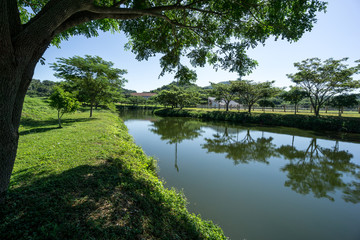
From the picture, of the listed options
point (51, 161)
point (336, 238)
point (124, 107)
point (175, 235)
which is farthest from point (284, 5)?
point (124, 107)

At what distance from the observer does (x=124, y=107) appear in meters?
49.8

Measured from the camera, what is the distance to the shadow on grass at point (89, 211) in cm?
203

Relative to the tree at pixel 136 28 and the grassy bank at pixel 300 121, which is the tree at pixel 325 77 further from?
the tree at pixel 136 28

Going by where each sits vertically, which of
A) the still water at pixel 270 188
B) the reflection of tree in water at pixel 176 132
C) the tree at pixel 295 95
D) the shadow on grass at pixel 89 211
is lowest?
the still water at pixel 270 188

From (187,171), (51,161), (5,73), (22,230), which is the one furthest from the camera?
(187,171)

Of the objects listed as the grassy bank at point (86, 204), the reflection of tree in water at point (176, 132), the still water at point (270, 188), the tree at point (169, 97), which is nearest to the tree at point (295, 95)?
the still water at point (270, 188)

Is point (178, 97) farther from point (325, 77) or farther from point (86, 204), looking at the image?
point (86, 204)

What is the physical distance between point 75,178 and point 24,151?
3.10m

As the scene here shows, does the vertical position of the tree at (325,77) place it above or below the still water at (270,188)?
above

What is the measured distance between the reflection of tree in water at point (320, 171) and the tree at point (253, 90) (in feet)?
53.2

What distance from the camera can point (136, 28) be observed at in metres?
5.51

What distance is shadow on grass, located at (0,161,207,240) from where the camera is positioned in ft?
6.66

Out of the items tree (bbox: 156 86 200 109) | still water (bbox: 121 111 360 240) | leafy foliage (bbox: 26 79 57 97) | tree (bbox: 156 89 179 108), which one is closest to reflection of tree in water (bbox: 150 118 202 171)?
still water (bbox: 121 111 360 240)

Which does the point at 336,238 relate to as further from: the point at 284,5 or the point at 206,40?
the point at 206,40
